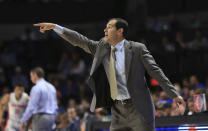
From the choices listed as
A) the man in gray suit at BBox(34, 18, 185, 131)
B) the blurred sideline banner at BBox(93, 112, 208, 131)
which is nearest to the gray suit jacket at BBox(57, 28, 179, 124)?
the man in gray suit at BBox(34, 18, 185, 131)

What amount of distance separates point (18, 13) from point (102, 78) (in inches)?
638

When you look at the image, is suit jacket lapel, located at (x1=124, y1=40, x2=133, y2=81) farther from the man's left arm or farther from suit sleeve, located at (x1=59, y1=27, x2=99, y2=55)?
suit sleeve, located at (x1=59, y1=27, x2=99, y2=55)

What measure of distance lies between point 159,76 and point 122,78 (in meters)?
0.41

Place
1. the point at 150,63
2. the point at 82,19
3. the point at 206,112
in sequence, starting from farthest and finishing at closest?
the point at 82,19
the point at 206,112
the point at 150,63

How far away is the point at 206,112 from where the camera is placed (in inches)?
253

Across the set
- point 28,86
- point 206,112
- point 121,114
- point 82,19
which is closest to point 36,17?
point 82,19

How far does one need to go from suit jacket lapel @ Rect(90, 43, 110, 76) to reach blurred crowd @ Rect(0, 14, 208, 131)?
228 inches

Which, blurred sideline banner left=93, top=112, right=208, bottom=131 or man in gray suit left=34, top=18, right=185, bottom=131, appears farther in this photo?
blurred sideline banner left=93, top=112, right=208, bottom=131

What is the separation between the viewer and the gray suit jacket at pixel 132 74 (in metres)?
4.45

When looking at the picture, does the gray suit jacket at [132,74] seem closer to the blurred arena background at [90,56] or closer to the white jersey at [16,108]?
the blurred arena background at [90,56]

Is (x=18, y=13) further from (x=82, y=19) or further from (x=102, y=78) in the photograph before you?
(x=102, y=78)

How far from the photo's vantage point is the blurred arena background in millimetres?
9020

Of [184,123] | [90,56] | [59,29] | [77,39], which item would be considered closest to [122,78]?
[77,39]

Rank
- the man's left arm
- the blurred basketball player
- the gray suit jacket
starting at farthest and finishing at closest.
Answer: the blurred basketball player → the gray suit jacket → the man's left arm
